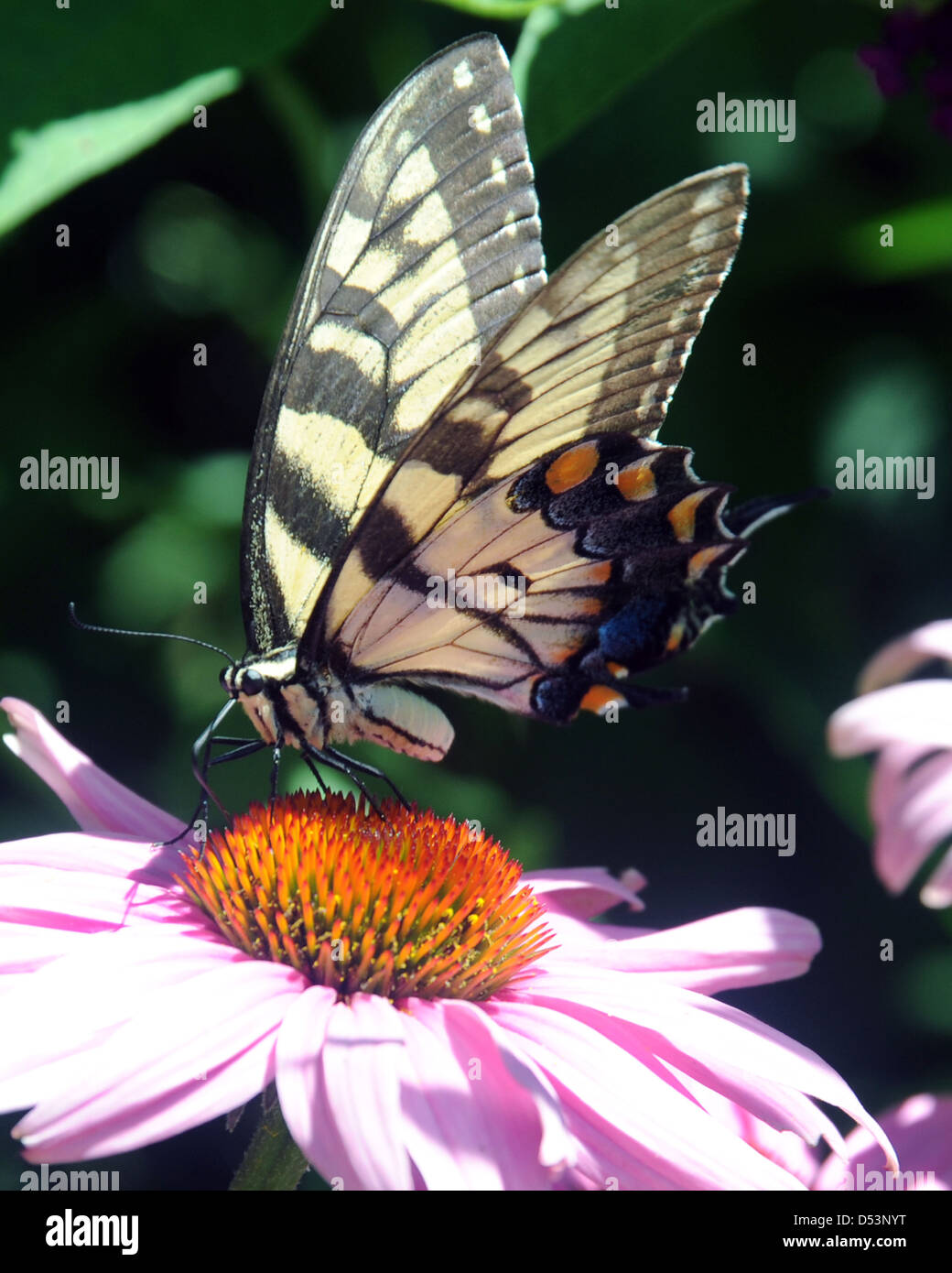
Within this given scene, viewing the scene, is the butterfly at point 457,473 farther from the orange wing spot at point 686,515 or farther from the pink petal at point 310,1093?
the pink petal at point 310,1093

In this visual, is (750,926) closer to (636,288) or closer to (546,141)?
(636,288)

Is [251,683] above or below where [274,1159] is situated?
above

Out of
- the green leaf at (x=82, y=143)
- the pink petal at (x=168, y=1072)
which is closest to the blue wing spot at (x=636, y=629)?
the pink petal at (x=168, y=1072)

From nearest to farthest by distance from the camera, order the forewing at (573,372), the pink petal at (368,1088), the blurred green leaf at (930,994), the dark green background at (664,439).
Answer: the pink petal at (368,1088) < the forewing at (573,372) < the blurred green leaf at (930,994) < the dark green background at (664,439)

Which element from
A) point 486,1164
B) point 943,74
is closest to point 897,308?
point 943,74

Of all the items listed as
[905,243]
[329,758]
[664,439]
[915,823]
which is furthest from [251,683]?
[905,243]

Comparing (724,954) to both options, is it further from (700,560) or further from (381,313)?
(381,313)
